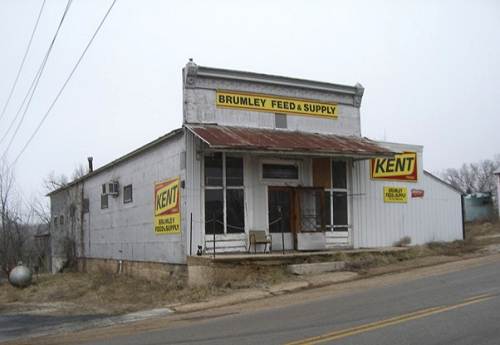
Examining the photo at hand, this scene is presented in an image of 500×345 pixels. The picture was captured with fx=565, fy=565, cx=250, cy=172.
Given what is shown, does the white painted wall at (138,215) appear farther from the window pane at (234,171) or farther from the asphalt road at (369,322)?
the asphalt road at (369,322)

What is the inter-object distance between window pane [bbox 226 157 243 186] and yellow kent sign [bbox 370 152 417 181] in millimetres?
5717

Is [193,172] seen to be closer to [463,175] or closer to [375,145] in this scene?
[375,145]

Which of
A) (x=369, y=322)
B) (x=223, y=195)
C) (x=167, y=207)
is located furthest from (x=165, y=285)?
(x=369, y=322)

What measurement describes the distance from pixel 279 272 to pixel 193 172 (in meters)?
4.04

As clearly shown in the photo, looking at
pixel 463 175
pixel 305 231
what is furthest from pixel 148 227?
pixel 463 175

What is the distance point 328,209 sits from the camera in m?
19.9

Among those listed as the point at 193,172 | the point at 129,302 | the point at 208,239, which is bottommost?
the point at 129,302

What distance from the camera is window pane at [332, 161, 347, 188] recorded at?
798 inches

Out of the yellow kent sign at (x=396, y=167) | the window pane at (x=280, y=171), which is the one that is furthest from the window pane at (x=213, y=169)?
the yellow kent sign at (x=396, y=167)

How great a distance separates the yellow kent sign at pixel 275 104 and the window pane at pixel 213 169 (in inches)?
80.5

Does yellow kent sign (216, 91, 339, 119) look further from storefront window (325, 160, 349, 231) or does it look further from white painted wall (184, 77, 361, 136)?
storefront window (325, 160, 349, 231)

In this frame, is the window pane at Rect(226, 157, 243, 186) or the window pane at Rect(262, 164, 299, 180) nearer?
the window pane at Rect(226, 157, 243, 186)

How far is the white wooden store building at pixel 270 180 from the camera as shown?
17.6 m

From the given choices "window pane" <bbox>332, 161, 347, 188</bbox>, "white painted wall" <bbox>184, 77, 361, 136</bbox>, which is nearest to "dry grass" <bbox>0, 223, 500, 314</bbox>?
"window pane" <bbox>332, 161, 347, 188</bbox>
